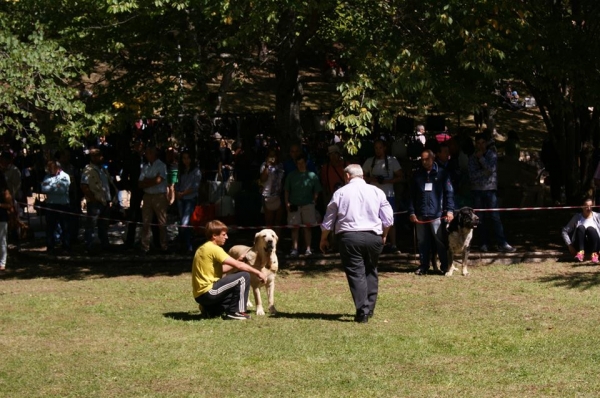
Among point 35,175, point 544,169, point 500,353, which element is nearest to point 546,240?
point 544,169

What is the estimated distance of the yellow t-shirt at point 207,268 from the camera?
41.4 feet

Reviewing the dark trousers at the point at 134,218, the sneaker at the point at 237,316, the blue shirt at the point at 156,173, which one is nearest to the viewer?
the sneaker at the point at 237,316

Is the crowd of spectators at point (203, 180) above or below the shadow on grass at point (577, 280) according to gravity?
above

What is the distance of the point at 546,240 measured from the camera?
64.8 ft

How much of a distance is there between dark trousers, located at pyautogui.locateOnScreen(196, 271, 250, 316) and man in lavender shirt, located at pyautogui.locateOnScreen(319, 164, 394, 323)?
1141 mm

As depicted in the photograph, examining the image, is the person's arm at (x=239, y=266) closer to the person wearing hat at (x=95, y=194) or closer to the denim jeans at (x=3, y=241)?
the denim jeans at (x=3, y=241)

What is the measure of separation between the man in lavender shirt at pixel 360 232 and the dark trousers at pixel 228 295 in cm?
114

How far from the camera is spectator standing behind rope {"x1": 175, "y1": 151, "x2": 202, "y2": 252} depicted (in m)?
19.1

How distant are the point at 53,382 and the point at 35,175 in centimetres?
1385

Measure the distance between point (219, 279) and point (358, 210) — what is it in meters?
1.80

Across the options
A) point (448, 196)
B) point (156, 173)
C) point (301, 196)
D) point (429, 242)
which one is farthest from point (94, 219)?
point (448, 196)

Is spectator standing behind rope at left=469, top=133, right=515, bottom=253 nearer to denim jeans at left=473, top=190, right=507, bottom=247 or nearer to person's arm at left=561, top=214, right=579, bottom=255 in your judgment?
denim jeans at left=473, top=190, right=507, bottom=247

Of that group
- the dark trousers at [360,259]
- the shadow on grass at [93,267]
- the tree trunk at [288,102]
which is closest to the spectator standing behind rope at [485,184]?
the tree trunk at [288,102]

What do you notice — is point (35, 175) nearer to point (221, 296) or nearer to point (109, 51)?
point (109, 51)
